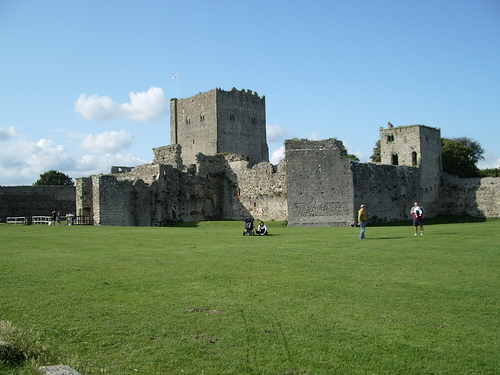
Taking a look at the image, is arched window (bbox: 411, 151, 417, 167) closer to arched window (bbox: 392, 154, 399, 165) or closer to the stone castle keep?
the stone castle keep

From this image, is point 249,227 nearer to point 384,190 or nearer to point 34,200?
point 384,190

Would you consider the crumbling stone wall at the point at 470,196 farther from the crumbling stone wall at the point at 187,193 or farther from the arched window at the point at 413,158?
the crumbling stone wall at the point at 187,193

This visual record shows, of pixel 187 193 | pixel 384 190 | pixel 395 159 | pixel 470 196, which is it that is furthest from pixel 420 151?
pixel 187 193

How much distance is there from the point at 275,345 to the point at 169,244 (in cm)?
1063

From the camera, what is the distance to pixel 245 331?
23.9 ft

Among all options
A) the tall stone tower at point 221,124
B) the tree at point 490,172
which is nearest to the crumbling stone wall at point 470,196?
the tree at point 490,172

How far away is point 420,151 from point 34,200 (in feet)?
115

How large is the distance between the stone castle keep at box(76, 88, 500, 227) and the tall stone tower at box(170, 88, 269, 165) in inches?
920

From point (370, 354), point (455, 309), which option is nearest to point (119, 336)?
point (370, 354)

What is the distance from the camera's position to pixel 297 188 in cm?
3003

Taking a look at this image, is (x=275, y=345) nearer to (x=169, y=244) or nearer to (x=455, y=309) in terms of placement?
(x=455, y=309)

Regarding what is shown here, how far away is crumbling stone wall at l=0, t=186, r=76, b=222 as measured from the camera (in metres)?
44.8

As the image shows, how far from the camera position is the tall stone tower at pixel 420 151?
4084cm

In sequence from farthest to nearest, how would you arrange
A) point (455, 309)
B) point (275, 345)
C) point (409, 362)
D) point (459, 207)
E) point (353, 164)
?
1. point (459, 207)
2. point (353, 164)
3. point (455, 309)
4. point (275, 345)
5. point (409, 362)
